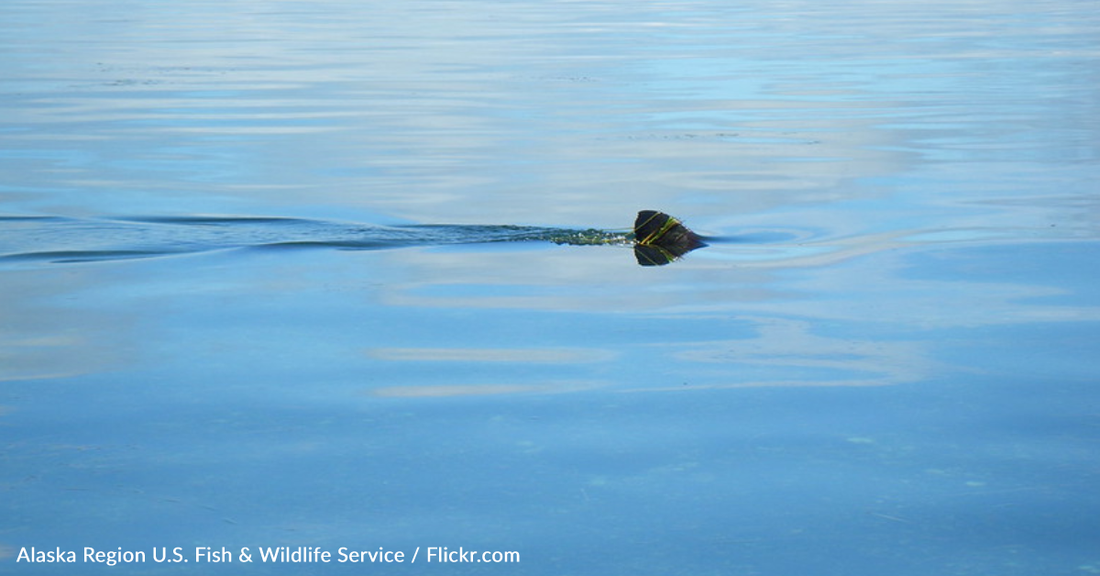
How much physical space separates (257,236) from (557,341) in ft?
13.1

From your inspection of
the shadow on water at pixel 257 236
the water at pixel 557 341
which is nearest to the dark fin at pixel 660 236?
the shadow on water at pixel 257 236

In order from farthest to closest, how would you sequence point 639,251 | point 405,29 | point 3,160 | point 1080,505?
point 405,29 < point 3,160 < point 639,251 < point 1080,505

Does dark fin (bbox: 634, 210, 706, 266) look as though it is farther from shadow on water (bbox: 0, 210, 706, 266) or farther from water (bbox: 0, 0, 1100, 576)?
water (bbox: 0, 0, 1100, 576)

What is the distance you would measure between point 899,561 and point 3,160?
12.8 m

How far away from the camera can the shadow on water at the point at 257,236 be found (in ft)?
36.9

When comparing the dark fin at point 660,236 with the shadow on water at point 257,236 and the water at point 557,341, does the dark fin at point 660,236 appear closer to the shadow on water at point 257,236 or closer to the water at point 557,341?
the shadow on water at point 257,236

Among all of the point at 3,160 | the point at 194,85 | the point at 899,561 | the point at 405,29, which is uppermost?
the point at 405,29

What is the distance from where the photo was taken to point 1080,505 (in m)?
5.93

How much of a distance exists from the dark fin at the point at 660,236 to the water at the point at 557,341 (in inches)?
13.0

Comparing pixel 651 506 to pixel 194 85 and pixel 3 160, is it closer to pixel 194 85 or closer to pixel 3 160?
A: pixel 3 160

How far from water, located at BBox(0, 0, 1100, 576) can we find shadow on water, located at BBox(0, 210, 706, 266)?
59 millimetres

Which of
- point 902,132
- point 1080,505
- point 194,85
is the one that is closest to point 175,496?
point 1080,505

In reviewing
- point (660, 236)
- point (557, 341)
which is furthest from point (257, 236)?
point (557, 341)

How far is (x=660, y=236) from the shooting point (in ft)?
37.4
